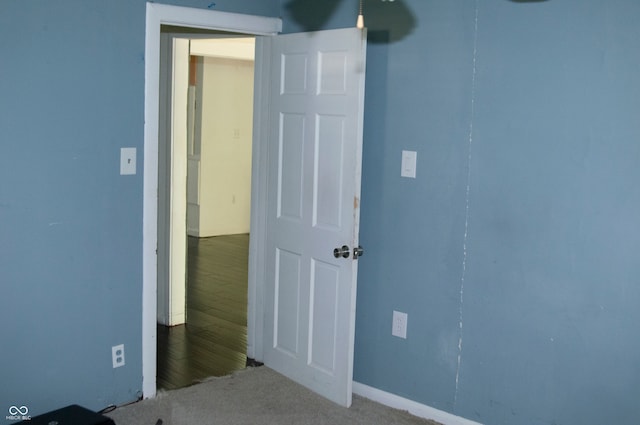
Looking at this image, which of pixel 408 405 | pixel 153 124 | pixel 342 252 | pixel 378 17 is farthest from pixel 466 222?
pixel 153 124

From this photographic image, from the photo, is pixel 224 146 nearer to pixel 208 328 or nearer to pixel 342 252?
pixel 208 328

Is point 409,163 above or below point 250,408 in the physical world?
above

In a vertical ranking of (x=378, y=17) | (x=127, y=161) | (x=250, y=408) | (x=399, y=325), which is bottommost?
(x=250, y=408)

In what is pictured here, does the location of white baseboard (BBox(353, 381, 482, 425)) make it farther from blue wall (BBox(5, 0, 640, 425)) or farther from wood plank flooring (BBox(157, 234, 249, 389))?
wood plank flooring (BBox(157, 234, 249, 389))

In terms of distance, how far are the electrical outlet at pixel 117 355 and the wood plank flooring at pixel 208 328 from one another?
45 centimetres

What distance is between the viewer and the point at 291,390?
4020 millimetres

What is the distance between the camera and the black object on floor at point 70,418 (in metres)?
3.01

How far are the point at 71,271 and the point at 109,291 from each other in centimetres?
25

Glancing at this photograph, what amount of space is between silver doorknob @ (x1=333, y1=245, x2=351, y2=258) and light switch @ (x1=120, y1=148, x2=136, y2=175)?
113 centimetres

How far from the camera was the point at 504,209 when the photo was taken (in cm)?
336

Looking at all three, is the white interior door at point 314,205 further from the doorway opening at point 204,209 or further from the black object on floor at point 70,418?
the black object on floor at point 70,418

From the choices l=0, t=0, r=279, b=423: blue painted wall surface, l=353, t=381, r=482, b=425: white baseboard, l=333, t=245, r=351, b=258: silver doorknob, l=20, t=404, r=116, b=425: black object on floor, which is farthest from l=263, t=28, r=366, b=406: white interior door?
l=20, t=404, r=116, b=425: black object on floor

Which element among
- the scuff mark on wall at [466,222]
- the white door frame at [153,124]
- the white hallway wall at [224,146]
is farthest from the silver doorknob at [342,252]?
the white hallway wall at [224,146]

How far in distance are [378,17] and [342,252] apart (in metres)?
1.27
